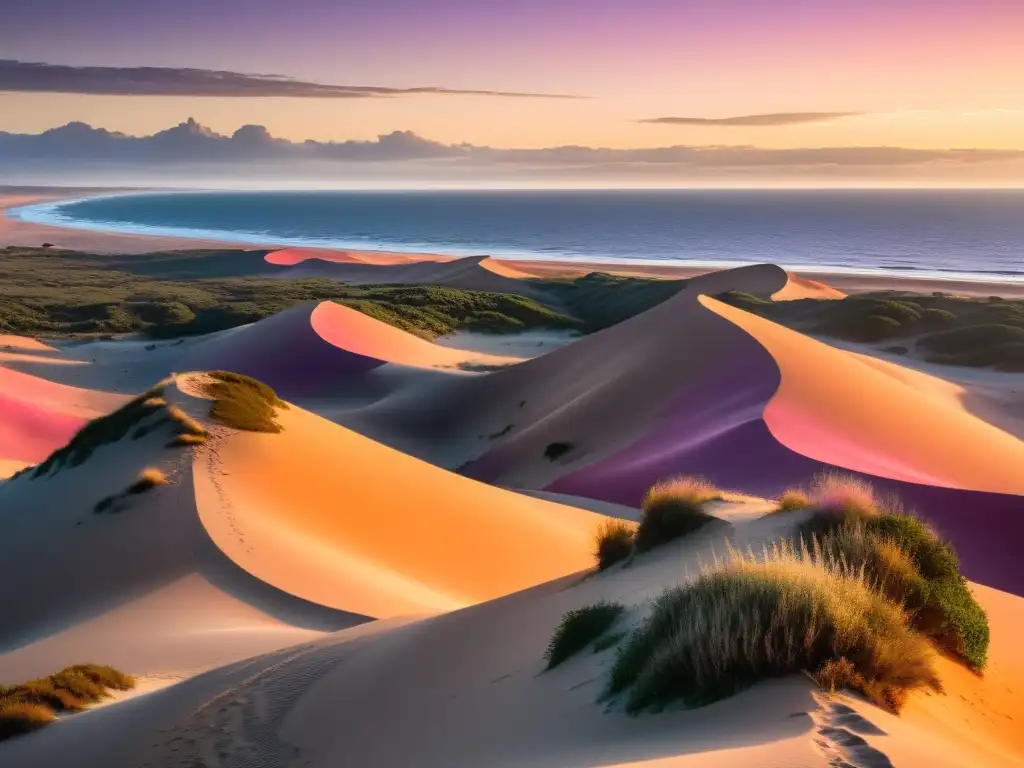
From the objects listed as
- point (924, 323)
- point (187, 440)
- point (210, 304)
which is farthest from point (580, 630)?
point (210, 304)

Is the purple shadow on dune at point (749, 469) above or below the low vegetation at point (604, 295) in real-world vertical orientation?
below

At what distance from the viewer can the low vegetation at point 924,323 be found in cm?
4266

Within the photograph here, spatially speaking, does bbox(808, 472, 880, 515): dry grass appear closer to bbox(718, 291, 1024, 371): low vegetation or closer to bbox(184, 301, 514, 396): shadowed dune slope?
bbox(184, 301, 514, 396): shadowed dune slope

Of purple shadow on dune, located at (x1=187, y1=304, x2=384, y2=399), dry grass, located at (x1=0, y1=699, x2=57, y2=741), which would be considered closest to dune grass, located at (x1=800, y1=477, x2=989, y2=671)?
dry grass, located at (x1=0, y1=699, x2=57, y2=741)

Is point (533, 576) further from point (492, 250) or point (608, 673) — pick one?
point (492, 250)

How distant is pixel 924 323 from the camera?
48.4 meters

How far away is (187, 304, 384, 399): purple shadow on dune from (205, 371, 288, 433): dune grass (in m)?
17.6

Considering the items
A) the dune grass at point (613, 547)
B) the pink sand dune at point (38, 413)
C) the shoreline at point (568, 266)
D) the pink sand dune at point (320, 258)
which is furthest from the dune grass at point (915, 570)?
the pink sand dune at point (320, 258)

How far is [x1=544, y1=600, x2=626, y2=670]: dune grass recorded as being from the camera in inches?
267

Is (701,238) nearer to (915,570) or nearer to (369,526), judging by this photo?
(369,526)

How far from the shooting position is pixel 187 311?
55906 mm

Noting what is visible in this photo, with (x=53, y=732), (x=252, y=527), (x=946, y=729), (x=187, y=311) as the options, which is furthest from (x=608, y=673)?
(x=187, y=311)

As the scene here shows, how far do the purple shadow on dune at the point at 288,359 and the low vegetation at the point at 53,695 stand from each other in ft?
95.7

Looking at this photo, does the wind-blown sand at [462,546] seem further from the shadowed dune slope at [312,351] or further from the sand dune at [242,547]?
the shadowed dune slope at [312,351]
